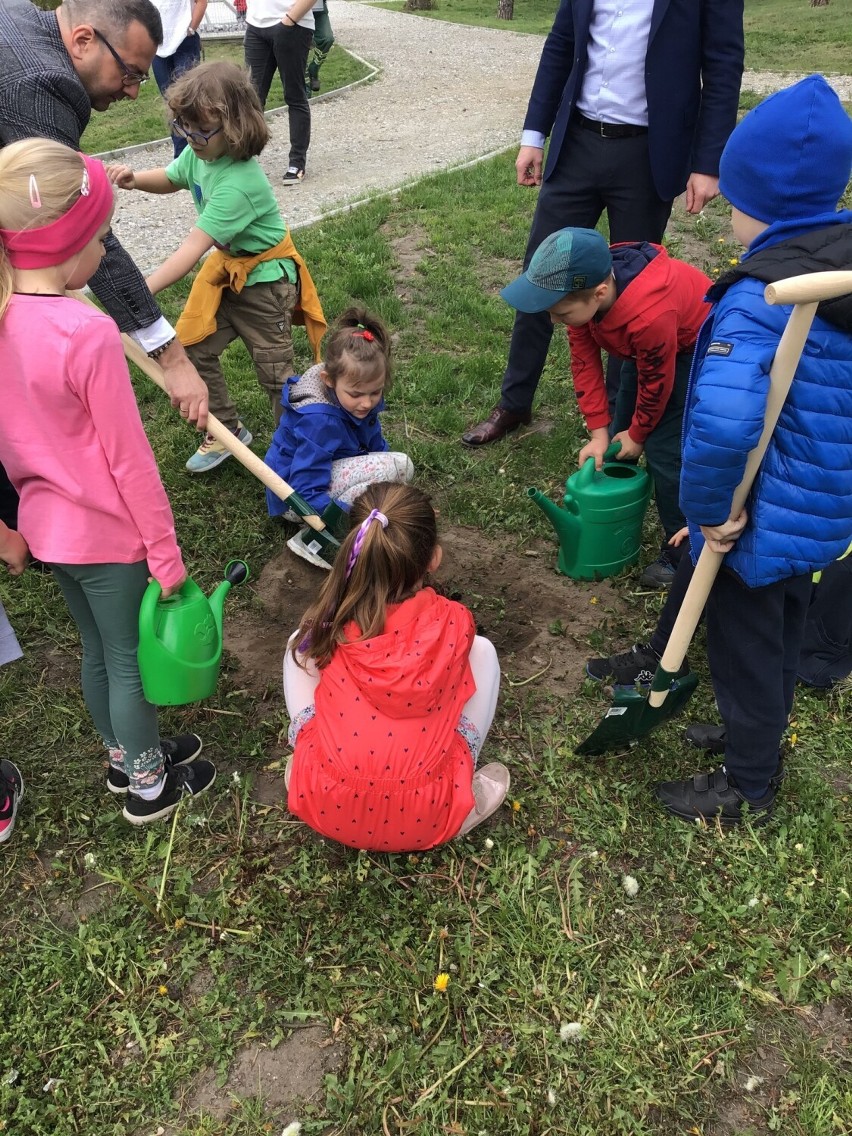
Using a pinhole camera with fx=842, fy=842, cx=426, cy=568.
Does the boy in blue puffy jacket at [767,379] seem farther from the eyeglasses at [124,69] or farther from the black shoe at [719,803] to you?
the eyeglasses at [124,69]

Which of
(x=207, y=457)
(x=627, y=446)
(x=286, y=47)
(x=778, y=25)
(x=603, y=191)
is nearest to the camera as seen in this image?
(x=627, y=446)

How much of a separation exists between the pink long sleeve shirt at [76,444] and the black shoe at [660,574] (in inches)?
74.0

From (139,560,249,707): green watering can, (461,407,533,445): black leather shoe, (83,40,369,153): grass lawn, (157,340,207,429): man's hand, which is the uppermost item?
(157,340,207,429): man's hand

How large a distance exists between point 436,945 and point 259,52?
7.50m

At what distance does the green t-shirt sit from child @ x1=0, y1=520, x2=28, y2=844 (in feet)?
5.78

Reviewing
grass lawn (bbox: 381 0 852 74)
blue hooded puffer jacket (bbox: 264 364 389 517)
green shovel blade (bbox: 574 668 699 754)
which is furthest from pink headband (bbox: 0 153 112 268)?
grass lawn (bbox: 381 0 852 74)

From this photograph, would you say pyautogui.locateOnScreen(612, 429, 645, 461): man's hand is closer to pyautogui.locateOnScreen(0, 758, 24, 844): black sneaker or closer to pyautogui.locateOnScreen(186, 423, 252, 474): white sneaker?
pyautogui.locateOnScreen(186, 423, 252, 474): white sneaker

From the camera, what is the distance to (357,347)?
320cm

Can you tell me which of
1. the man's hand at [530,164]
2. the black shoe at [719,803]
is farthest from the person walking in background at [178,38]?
the black shoe at [719,803]

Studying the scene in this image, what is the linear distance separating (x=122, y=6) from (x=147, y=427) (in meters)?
2.17

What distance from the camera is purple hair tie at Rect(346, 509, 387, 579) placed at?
2.06 metres

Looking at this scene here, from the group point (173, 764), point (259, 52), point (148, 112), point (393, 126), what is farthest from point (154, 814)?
point (148, 112)

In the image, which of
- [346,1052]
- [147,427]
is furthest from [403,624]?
[147,427]

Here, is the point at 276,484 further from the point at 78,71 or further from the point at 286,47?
the point at 286,47
